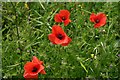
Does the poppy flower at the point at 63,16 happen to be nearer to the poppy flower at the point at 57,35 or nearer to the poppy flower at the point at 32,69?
the poppy flower at the point at 57,35

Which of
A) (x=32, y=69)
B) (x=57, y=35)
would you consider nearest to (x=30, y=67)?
(x=32, y=69)

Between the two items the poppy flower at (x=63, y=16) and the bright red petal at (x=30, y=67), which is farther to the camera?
the poppy flower at (x=63, y=16)

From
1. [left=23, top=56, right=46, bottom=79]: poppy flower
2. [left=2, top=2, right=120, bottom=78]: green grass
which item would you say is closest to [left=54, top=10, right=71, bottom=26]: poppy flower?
[left=2, top=2, right=120, bottom=78]: green grass

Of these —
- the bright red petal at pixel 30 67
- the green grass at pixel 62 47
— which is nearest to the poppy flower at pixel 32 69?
the bright red petal at pixel 30 67

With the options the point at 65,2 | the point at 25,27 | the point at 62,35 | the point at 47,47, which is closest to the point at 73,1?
the point at 65,2

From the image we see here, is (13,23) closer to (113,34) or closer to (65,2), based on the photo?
(65,2)

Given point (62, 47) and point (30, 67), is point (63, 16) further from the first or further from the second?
point (30, 67)

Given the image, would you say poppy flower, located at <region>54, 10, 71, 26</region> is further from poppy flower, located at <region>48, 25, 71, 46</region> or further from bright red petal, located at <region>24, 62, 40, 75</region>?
bright red petal, located at <region>24, 62, 40, 75</region>

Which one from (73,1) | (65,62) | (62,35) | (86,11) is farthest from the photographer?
(73,1)

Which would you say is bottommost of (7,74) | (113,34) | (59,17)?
(7,74)
